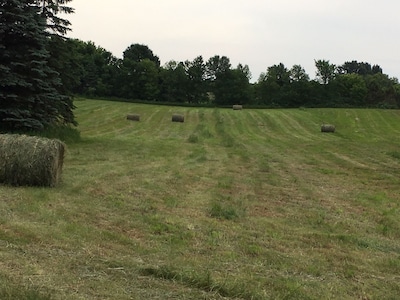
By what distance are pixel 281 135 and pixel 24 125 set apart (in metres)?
20.1

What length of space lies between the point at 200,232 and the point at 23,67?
1279 centimetres

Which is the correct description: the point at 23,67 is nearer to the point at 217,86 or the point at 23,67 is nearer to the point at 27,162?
the point at 27,162

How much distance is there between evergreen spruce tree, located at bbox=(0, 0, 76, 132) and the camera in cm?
1680

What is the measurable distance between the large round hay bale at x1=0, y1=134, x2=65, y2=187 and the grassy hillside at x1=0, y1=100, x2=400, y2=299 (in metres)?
0.37

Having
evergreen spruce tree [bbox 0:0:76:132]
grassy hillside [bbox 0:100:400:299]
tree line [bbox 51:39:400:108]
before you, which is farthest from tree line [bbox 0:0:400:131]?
grassy hillside [bbox 0:100:400:299]

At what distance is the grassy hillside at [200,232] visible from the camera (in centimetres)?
481

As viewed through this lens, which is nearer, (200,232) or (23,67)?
(200,232)

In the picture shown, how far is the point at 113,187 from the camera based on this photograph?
10383 mm

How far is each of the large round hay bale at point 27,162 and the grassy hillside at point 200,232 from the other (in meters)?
0.37

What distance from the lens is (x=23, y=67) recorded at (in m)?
17.3

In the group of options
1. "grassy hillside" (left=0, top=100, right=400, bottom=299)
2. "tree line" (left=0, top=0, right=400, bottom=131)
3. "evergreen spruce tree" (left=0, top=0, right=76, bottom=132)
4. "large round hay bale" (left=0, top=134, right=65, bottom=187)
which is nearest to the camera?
"grassy hillside" (left=0, top=100, right=400, bottom=299)

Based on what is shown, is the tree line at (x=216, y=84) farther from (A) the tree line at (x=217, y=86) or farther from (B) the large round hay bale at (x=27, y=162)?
(B) the large round hay bale at (x=27, y=162)

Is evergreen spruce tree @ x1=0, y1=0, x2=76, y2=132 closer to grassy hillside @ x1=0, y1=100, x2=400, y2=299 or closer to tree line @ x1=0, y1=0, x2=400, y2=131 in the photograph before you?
grassy hillside @ x1=0, y1=100, x2=400, y2=299

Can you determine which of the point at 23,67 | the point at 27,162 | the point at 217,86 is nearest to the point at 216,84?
the point at 217,86
